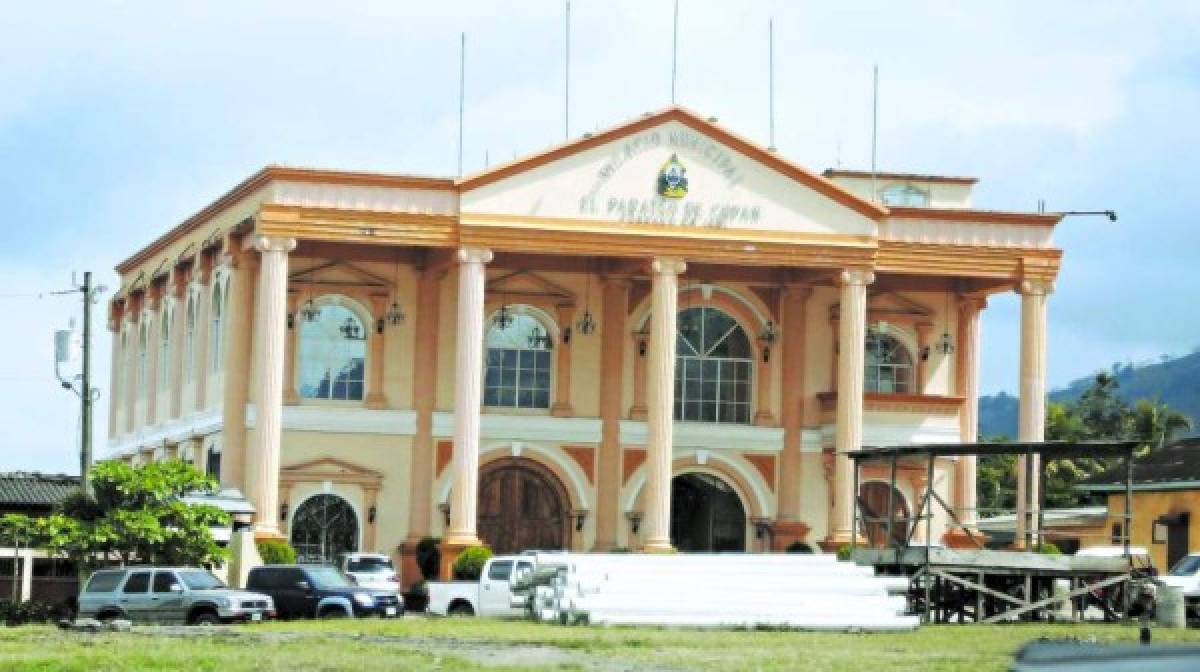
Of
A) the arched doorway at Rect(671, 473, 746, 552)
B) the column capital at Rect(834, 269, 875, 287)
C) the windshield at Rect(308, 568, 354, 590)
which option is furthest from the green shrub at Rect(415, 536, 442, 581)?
the column capital at Rect(834, 269, 875, 287)

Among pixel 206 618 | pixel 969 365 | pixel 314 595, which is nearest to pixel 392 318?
pixel 969 365

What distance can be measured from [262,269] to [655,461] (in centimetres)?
1050

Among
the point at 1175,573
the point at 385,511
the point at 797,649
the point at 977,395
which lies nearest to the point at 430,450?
the point at 385,511

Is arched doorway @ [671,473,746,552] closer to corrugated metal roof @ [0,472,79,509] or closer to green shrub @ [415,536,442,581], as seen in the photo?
green shrub @ [415,536,442,581]

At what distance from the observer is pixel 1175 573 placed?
152ft

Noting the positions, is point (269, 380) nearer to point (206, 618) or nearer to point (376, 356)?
point (376, 356)

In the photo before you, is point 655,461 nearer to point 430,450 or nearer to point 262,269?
point 430,450

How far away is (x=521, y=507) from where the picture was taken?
2299 inches

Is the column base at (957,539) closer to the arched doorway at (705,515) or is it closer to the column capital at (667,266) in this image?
the arched doorway at (705,515)

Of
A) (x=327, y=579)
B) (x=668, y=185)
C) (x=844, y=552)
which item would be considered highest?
(x=668, y=185)

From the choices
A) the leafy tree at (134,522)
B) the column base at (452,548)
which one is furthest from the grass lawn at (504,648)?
the column base at (452,548)

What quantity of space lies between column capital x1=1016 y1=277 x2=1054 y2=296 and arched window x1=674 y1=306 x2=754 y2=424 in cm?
758

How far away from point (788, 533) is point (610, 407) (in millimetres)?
5731

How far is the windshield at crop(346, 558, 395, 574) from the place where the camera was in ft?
158
